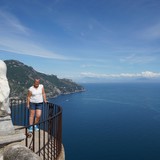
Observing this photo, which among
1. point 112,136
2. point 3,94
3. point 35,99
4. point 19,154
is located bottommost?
point 112,136

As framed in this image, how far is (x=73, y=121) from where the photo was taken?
97000 mm

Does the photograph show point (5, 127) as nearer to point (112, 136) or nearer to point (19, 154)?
point (19, 154)

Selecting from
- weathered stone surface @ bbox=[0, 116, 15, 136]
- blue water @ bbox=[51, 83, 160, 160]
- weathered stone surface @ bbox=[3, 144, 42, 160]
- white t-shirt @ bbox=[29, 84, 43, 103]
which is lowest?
blue water @ bbox=[51, 83, 160, 160]

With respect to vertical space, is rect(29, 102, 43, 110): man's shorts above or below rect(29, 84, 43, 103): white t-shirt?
below

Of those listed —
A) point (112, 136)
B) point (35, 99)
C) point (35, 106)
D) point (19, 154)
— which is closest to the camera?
point (19, 154)

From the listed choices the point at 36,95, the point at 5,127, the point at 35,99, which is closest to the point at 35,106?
the point at 35,99

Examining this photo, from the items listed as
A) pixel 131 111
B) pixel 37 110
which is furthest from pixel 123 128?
pixel 37 110

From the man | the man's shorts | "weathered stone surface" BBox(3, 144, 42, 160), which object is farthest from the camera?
the man's shorts

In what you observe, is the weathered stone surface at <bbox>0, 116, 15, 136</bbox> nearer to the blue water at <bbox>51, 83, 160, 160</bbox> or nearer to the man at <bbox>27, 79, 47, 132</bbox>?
the man at <bbox>27, 79, 47, 132</bbox>

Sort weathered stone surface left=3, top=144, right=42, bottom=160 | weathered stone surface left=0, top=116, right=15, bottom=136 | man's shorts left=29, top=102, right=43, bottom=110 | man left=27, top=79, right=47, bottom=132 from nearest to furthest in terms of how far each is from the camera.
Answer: weathered stone surface left=3, top=144, right=42, bottom=160 < weathered stone surface left=0, top=116, right=15, bottom=136 < man left=27, top=79, right=47, bottom=132 < man's shorts left=29, top=102, right=43, bottom=110

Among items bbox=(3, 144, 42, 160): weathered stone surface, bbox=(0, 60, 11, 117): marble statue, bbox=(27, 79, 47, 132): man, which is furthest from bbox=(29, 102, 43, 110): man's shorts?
bbox=(3, 144, 42, 160): weathered stone surface

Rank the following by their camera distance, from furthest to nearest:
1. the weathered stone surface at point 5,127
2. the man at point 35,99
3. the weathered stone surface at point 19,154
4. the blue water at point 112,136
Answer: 1. the blue water at point 112,136
2. the man at point 35,99
3. the weathered stone surface at point 5,127
4. the weathered stone surface at point 19,154

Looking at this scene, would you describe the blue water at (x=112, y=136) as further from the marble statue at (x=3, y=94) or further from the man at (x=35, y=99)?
the marble statue at (x=3, y=94)

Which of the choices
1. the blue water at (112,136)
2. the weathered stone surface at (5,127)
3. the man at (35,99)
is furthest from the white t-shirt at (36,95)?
the blue water at (112,136)
